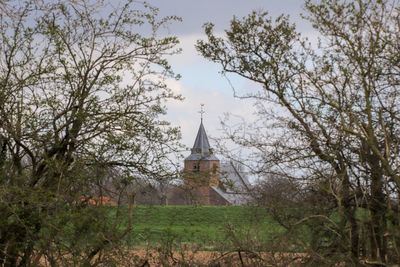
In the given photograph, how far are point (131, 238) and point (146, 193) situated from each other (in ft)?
2.62

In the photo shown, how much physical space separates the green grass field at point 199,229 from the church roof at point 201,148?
2.27 ft

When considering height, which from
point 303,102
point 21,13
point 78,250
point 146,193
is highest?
point 21,13

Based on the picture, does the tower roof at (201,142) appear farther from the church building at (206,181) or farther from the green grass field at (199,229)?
the green grass field at (199,229)

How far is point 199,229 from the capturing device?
10.9m

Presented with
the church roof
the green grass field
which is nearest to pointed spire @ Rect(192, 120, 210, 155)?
the church roof

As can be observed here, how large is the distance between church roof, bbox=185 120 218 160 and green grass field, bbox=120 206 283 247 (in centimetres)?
69

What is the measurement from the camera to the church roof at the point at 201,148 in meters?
10.1

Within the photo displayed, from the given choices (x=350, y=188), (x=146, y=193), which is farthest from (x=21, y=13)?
(x=350, y=188)

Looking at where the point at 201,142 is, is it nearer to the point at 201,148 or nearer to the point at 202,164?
the point at 201,148

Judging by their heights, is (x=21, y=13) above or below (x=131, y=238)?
above

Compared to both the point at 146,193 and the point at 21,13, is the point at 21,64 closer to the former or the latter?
the point at 21,13

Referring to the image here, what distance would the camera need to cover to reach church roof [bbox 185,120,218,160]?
10.1 metres

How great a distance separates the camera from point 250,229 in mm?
9750

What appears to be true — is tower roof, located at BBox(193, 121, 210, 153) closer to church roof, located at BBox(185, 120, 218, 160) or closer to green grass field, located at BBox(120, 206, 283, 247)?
church roof, located at BBox(185, 120, 218, 160)
